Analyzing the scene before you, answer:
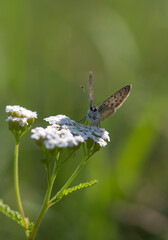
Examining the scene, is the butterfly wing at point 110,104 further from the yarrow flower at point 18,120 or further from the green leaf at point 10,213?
the green leaf at point 10,213

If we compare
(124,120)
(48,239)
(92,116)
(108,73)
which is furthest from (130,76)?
(48,239)

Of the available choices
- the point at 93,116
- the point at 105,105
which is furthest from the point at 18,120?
the point at 105,105

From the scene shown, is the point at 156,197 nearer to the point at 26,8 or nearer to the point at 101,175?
the point at 101,175

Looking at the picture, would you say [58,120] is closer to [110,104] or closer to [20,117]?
[20,117]

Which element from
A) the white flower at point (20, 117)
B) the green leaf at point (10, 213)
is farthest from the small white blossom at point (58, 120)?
the green leaf at point (10, 213)

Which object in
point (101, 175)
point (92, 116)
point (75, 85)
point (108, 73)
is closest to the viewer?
point (92, 116)
